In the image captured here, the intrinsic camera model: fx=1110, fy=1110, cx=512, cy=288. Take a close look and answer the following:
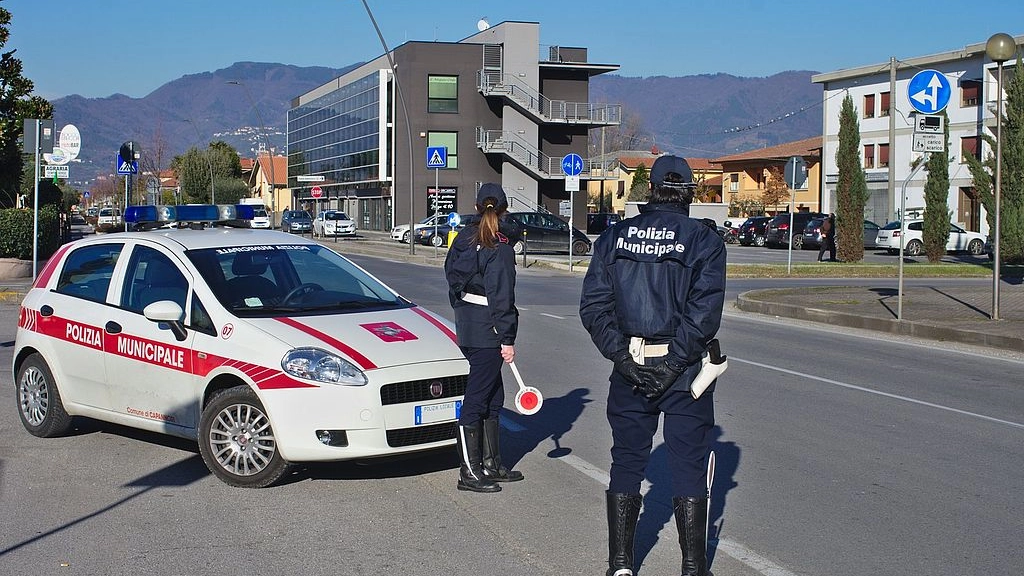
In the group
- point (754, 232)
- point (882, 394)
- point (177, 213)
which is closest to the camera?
point (882, 394)

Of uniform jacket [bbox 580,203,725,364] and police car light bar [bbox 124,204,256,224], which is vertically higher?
police car light bar [bbox 124,204,256,224]

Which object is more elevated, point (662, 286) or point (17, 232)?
point (17, 232)

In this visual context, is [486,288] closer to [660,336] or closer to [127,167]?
[660,336]

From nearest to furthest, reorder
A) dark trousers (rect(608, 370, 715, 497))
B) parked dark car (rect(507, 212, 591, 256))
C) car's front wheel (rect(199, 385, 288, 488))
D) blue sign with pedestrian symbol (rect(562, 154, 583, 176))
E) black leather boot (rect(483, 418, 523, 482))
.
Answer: dark trousers (rect(608, 370, 715, 497)) < car's front wheel (rect(199, 385, 288, 488)) < black leather boot (rect(483, 418, 523, 482)) < blue sign with pedestrian symbol (rect(562, 154, 583, 176)) < parked dark car (rect(507, 212, 591, 256))

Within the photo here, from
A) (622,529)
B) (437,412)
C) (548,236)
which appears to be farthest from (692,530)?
(548,236)

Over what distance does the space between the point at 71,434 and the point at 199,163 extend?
9124 cm

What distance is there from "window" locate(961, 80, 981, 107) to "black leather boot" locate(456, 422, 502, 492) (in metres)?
55.0

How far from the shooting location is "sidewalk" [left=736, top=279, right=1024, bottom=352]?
624 inches

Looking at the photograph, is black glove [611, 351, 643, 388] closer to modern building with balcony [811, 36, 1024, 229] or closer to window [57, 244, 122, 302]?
window [57, 244, 122, 302]

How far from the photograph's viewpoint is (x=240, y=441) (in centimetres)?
676

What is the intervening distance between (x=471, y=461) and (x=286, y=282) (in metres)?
2.00

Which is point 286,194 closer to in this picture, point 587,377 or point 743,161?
point 743,161

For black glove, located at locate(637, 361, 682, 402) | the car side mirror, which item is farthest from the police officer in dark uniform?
the car side mirror

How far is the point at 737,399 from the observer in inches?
407
